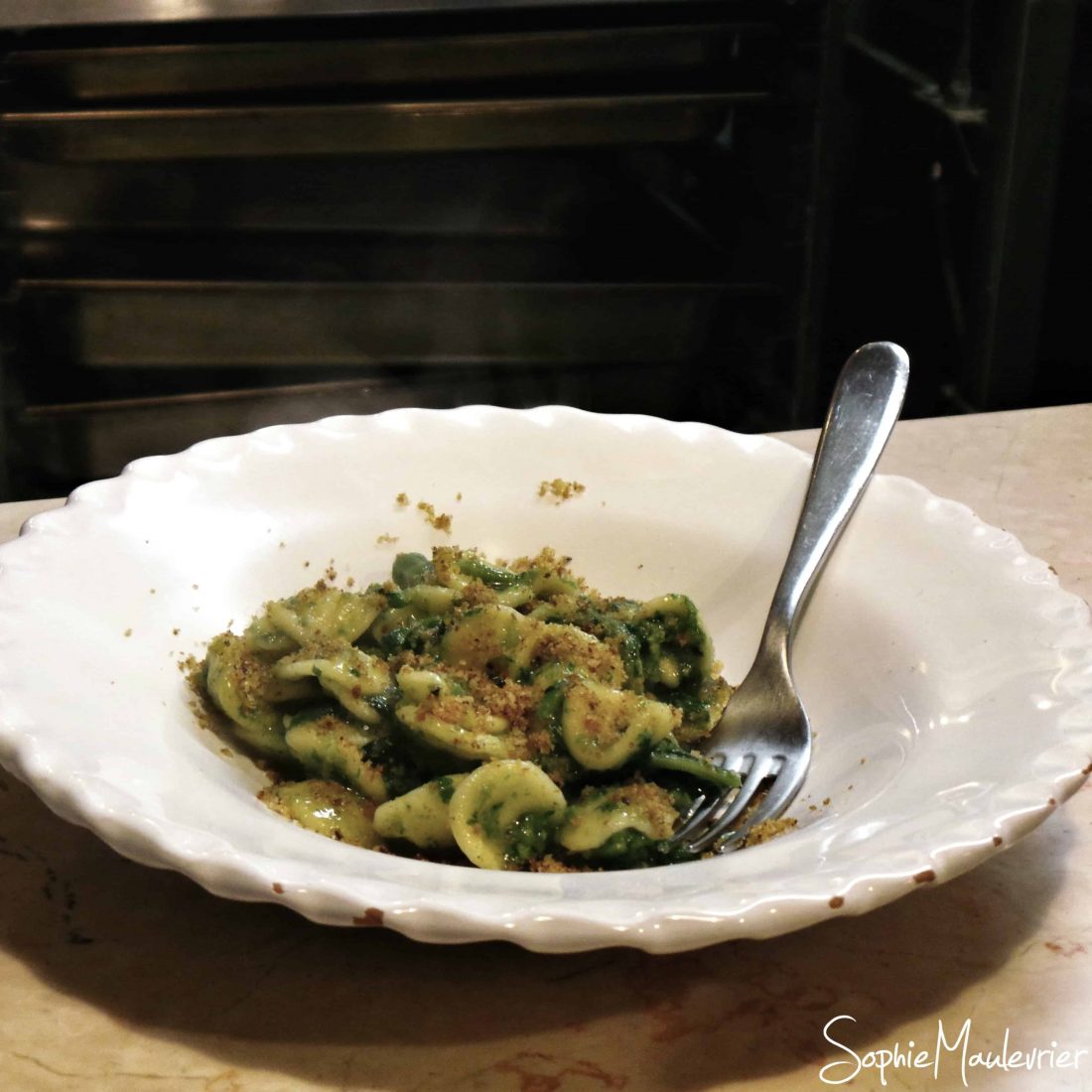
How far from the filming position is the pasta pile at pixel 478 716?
0.85 meters

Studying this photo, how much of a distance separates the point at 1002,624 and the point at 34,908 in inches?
26.2

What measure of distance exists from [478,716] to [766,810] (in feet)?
0.67

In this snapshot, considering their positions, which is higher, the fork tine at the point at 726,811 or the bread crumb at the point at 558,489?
the bread crumb at the point at 558,489

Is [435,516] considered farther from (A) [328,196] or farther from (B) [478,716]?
(A) [328,196]

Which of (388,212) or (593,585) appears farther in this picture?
(388,212)

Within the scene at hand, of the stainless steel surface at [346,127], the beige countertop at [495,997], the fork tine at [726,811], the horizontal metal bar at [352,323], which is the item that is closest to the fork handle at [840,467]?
the fork tine at [726,811]

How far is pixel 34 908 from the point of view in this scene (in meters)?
0.81

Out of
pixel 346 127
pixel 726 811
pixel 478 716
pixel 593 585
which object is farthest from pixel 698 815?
pixel 346 127

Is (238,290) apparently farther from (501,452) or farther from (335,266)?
(501,452)

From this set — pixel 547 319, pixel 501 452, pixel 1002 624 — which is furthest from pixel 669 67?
pixel 1002 624

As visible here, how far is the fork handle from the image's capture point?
109cm

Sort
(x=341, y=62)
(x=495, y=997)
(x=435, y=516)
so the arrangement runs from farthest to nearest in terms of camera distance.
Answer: (x=341, y=62) < (x=435, y=516) < (x=495, y=997)

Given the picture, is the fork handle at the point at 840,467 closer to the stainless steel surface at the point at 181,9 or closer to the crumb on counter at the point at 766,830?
the crumb on counter at the point at 766,830

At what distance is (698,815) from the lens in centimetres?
91
